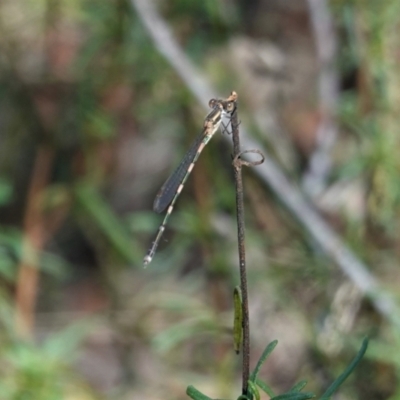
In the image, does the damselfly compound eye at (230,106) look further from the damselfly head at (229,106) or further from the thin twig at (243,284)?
the thin twig at (243,284)

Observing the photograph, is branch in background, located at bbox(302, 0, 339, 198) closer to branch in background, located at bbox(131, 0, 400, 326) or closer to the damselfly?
branch in background, located at bbox(131, 0, 400, 326)

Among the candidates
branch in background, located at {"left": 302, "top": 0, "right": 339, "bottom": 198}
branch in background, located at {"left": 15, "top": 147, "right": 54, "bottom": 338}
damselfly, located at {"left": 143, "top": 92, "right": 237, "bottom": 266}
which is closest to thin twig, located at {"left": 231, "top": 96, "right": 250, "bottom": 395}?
damselfly, located at {"left": 143, "top": 92, "right": 237, "bottom": 266}

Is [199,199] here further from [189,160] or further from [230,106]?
[230,106]

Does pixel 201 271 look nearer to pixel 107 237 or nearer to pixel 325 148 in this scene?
pixel 107 237

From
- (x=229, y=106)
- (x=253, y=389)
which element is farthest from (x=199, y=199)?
(x=253, y=389)

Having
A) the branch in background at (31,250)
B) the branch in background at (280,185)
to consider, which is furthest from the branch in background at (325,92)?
the branch in background at (31,250)

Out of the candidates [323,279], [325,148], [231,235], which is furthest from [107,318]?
[325,148]
